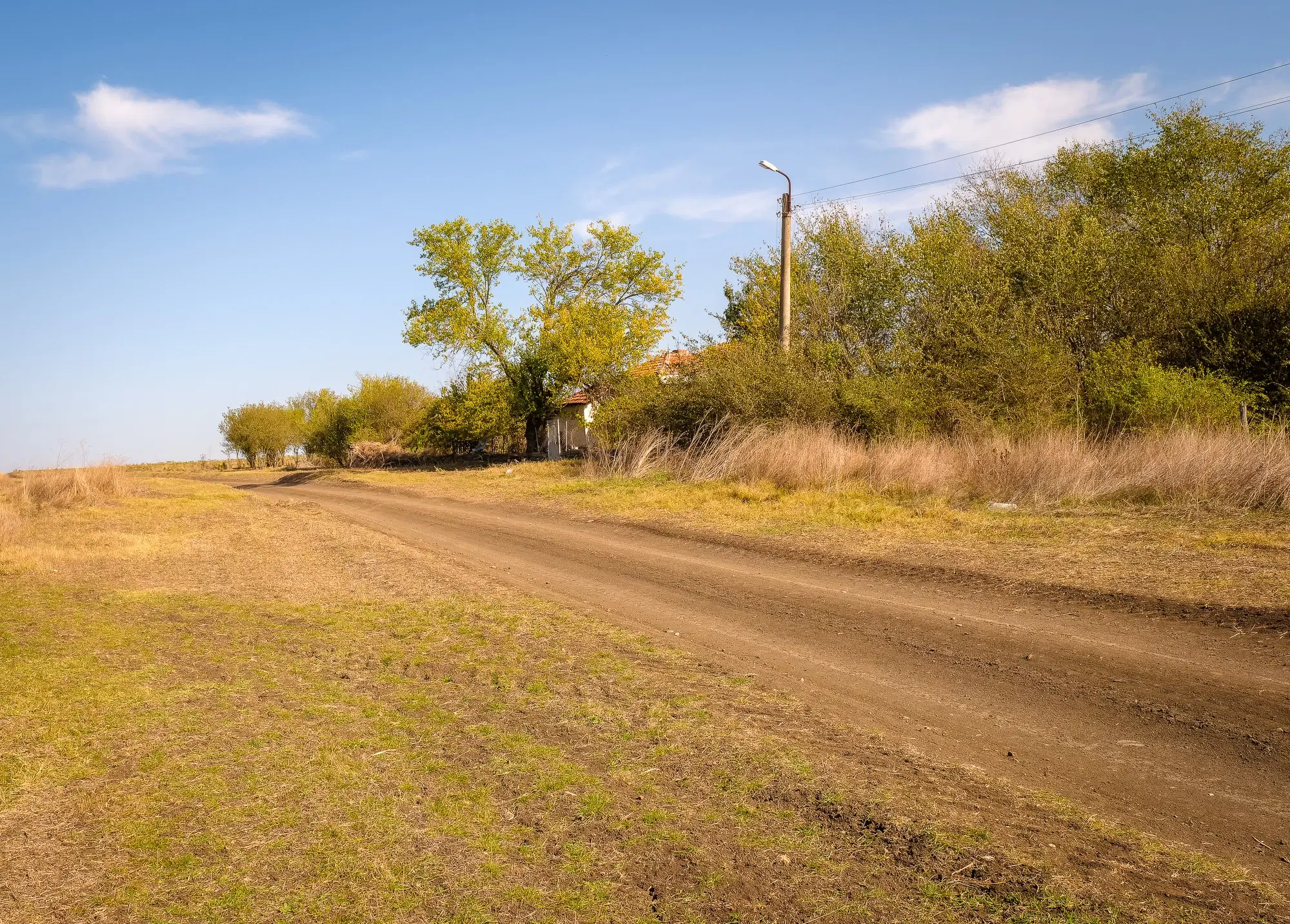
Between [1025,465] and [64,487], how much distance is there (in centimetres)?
2200

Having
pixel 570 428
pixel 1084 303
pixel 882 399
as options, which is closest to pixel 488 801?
pixel 882 399

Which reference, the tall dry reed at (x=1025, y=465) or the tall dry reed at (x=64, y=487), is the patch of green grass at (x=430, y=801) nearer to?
the tall dry reed at (x=1025, y=465)

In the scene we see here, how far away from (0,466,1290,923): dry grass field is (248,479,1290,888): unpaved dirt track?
0.37 m

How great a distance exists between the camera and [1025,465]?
13656mm

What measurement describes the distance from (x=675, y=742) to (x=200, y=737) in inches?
113

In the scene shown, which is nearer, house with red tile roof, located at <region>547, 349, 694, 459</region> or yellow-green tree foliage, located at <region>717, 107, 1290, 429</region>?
yellow-green tree foliage, located at <region>717, 107, 1290, 429</region>

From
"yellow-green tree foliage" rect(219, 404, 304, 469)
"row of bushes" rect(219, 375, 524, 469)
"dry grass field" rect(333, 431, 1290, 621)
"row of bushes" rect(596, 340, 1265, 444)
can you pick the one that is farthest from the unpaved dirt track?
"yellow-green tree foliage" rect(219, 404, 304, 469)

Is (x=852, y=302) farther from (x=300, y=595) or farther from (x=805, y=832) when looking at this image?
(x=805, y=832)

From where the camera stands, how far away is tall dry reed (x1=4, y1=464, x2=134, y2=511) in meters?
18.6

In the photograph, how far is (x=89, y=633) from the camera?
704 cm

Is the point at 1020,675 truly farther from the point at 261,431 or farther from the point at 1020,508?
the point at 261,431

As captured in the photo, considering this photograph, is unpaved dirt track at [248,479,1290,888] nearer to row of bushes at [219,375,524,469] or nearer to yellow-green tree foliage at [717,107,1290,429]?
yellow-green tree foliage at [717,107,1290,429]

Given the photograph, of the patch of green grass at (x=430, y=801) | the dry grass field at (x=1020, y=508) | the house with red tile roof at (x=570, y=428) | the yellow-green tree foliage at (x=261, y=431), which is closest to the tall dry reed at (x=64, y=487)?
the dry grass field at (x=1020, y=508)

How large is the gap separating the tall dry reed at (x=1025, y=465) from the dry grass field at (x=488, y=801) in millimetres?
9357
